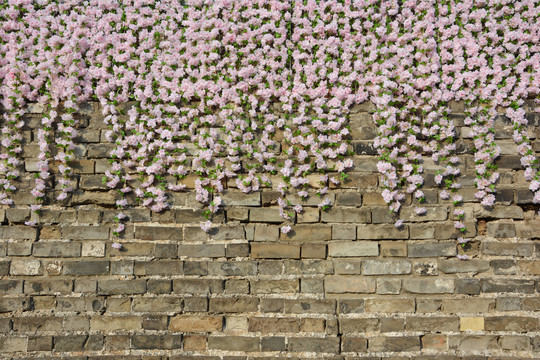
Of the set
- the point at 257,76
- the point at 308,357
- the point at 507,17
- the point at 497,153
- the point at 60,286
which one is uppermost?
the point at 507,17

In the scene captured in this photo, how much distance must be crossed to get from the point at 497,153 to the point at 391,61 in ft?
3.31

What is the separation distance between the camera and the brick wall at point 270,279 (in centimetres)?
248

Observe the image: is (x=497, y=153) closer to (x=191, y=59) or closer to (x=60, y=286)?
(x=191, y=59)

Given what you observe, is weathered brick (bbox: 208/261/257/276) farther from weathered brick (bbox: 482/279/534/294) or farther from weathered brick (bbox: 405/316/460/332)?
weathered brick (bbox: 482/279/534/294)

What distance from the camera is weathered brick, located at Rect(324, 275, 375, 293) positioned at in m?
2.52

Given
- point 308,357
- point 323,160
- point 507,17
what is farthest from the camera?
point 507,17

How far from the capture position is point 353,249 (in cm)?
256

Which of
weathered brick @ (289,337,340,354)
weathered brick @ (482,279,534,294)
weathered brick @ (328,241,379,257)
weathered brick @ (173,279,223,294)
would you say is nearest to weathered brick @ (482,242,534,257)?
weathered brick @ (482,279,534,294)

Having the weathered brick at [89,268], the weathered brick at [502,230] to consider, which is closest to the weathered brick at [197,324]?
the weathered brick at [89,268]

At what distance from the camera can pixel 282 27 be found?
8.97ft

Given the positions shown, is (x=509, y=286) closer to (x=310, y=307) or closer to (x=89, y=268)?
(x=310, y=307)

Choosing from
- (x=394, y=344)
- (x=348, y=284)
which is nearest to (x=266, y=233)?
(x=348, y=284)

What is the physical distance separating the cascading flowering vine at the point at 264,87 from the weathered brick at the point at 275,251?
0.47 feet

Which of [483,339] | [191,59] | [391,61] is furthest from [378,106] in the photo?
[483,339]
